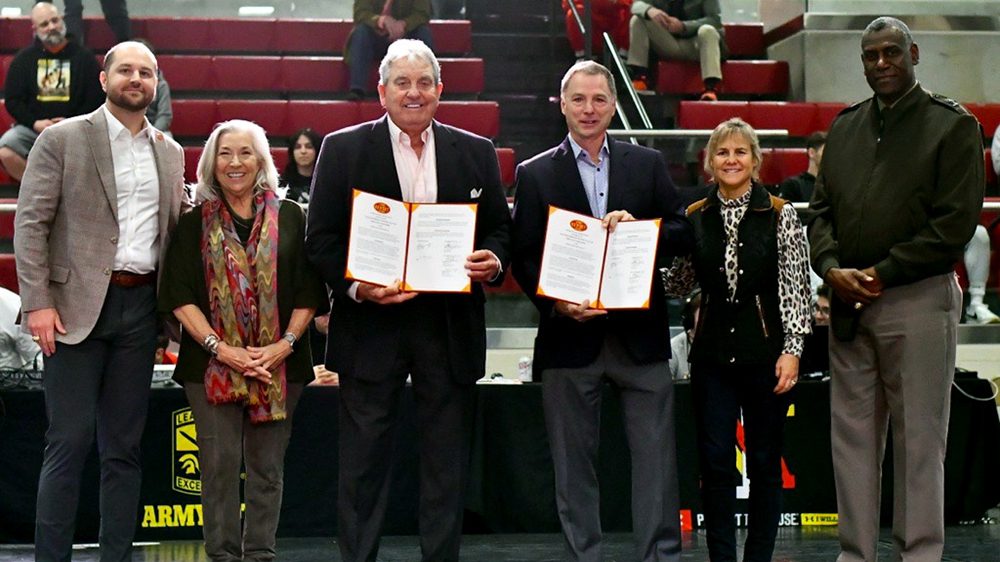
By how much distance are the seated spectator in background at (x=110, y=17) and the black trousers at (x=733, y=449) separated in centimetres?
686

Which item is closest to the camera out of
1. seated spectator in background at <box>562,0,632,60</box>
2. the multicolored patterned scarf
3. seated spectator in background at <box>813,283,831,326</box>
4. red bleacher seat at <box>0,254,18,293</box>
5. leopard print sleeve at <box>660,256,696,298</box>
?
the multicolored patterned scarf

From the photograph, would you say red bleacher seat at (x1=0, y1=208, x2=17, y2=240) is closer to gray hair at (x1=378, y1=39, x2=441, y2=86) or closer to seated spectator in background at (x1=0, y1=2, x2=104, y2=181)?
seated spectator in background at (x1=0, y1=2, x2=104, y2=181)

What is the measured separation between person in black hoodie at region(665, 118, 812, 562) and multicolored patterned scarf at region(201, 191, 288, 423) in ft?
4.42

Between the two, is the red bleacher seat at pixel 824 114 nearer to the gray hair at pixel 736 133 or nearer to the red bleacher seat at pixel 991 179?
the red bleacher seat at pixel 991 179

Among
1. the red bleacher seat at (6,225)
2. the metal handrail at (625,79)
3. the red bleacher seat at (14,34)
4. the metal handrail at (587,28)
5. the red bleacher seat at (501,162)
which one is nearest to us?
the red bleacher seat at (6,225)

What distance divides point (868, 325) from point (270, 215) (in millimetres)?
1912

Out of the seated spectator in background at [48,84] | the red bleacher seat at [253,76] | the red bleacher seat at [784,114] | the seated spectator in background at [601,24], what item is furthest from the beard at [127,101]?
the red bleacher seat at [253,76]

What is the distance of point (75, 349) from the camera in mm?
3949

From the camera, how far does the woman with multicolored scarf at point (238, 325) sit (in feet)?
13.2

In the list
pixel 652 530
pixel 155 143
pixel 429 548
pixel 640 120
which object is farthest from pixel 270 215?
pixel 640 120

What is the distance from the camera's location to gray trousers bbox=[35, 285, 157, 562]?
12.9 feet

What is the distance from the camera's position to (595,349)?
401cm

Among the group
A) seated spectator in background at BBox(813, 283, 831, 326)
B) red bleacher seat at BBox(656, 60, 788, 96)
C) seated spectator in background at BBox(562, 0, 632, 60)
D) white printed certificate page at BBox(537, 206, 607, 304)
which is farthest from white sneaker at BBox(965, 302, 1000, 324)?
white printed certificate page at BBox(537, 206, 607, 304)

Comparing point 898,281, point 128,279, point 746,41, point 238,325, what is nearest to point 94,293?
point 128,279
